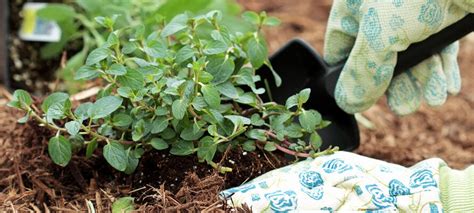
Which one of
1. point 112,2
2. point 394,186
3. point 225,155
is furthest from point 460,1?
point 112,2

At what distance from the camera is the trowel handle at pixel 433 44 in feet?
4.51

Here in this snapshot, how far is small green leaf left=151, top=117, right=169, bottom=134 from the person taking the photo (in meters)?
1.20

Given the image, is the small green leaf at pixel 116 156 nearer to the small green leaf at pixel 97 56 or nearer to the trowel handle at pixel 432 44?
the small green leaf at pixel 97 56

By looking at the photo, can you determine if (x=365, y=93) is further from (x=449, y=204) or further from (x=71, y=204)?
(x=71, y=204)

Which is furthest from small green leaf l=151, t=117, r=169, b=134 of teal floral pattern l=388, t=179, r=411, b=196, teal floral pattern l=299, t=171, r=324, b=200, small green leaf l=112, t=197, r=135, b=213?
teal floral pattern l=388, t=179, r=411, b=196

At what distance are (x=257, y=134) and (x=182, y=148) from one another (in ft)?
0.36

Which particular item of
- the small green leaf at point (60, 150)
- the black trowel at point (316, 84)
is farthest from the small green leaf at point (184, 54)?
the black trowel at point (316, 84)

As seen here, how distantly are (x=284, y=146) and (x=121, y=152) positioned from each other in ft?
0.81

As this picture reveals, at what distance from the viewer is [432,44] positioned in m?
1.40

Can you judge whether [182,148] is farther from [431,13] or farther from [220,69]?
[431,13]

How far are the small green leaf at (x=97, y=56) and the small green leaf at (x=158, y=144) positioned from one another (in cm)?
14

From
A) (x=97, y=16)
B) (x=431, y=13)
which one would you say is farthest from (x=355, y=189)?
(x=97, y=16)

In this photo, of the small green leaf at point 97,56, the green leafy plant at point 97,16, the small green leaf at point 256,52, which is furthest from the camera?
the green leafy plant at point 97,16

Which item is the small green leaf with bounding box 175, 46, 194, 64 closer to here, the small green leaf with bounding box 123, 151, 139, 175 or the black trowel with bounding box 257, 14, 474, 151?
the small green leaf with bounding box 123, 151, 139, 175
